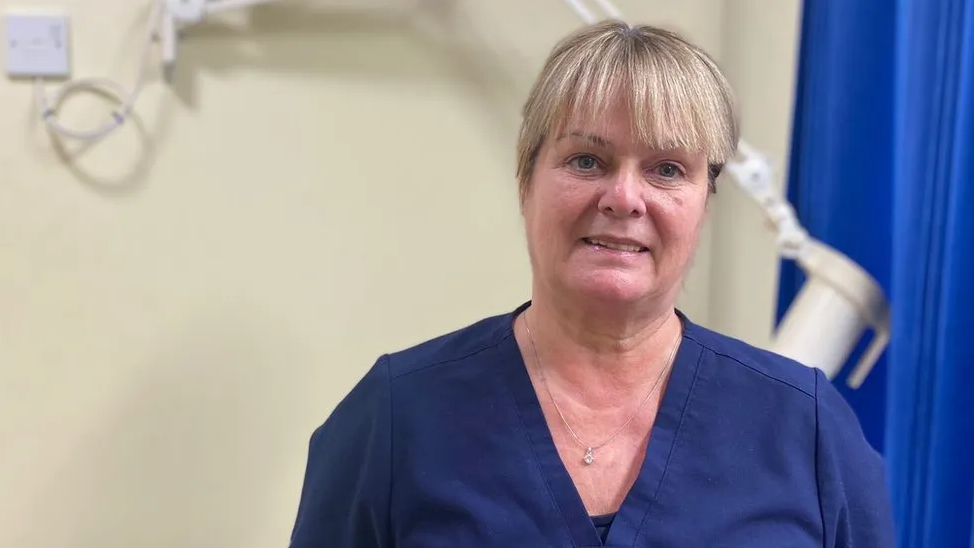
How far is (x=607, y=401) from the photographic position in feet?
2.87

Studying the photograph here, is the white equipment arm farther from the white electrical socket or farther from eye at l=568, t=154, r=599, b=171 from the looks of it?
eye at l=568, t=154, r=599, b=171

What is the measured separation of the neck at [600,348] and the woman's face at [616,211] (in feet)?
0.14

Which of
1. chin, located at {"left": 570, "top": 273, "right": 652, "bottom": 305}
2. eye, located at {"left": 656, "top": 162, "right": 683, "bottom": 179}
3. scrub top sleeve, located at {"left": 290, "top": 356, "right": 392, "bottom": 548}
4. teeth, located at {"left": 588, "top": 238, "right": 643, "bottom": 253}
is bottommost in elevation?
scrub top sleeve, located at {"left": 290, "top": 356, "right": 392, "bottom": 548}

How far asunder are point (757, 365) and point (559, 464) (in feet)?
0.85

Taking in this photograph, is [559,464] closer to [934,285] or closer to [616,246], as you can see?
[616,246]

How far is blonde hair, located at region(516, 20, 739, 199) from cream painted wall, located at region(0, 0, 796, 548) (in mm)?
578

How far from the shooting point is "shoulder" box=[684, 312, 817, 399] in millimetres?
896

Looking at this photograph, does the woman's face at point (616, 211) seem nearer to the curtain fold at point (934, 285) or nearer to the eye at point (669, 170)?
the eye at point (669, 170)

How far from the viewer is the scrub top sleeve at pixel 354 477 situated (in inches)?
33.7

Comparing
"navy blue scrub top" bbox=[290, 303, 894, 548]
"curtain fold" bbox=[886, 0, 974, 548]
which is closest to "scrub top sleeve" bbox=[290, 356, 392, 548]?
"navy blue scrub top" bbox=[290, 303, 894, 548]

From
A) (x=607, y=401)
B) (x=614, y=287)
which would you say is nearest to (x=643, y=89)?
(x=614, y=287)

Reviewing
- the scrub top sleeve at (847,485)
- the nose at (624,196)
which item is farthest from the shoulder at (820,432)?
the nose at (624,196)

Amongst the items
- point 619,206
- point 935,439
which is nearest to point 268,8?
point 619,206

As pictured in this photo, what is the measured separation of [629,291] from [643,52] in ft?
0.78
